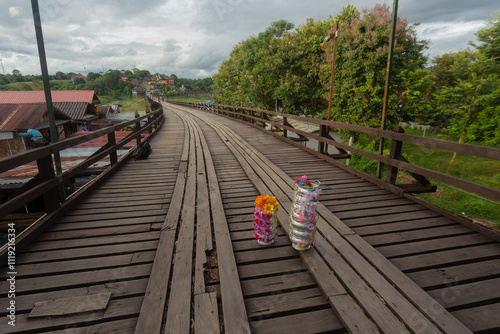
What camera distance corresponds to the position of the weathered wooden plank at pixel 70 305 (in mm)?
1901

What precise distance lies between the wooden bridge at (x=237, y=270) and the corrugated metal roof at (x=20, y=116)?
60.2ft

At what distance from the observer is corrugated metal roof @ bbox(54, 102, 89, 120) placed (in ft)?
86.5

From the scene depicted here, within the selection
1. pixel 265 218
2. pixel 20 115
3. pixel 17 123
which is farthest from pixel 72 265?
pixel 20 115

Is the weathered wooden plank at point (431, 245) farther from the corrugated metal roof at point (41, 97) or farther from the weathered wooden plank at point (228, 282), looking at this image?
the corrugated metal roof at point (41, 97)

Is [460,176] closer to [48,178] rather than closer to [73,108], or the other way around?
[48,178]

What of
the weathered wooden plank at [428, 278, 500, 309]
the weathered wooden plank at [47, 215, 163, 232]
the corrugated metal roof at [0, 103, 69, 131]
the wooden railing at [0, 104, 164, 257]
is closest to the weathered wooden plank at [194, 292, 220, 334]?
the weathered wooden plank at [47, 215, 163, 232]

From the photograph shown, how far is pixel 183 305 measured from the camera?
1958 millimetres

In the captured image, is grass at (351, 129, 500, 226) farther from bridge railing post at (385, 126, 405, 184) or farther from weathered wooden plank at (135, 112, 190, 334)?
weathered wooden plank at (135, 112, 190, 334)

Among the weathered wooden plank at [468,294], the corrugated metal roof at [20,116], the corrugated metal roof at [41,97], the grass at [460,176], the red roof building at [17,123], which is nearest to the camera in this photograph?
the weathered wooden plank at [468,294]

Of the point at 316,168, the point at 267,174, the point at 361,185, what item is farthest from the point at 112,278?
the point at 316,168

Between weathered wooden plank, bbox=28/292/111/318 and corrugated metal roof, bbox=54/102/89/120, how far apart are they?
29.4 m

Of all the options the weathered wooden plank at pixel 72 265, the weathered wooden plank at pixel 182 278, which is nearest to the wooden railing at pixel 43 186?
the weathered wooden plank at pixel 72 265

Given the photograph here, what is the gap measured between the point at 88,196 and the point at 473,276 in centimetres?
508

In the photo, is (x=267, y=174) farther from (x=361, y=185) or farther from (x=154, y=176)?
(x=154, y=176)
